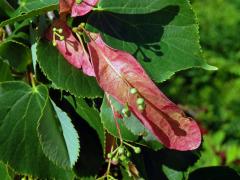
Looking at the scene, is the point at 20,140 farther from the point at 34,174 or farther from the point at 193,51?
the point at 193,51

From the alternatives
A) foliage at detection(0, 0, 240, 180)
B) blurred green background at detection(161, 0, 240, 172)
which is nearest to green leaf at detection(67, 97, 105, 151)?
foliage at detection(0, 0, 240, 180)

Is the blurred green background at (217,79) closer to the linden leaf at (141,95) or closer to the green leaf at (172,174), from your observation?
the green leaf at (172,174)

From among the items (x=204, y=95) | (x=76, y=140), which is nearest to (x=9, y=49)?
(x=76, y=140)

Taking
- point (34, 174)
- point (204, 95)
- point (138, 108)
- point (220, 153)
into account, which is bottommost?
point (204, 95)

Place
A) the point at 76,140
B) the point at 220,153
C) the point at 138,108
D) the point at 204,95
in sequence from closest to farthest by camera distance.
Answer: the point at 138,108
the point at 76,140
the point at 220,153
the point at 204,95

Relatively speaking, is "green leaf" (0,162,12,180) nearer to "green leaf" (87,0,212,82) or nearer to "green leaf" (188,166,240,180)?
"green leaf" (87,0,212,82)

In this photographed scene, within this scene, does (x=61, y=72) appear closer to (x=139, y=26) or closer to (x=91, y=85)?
(x=91, y=85)

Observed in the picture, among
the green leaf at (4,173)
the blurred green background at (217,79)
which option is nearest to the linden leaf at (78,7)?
the green leaf at (4,173)
